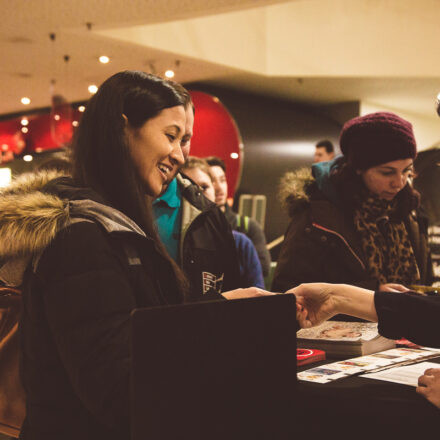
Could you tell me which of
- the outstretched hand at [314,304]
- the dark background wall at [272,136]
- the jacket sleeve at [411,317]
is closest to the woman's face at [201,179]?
the outstretched hand at [314,304]

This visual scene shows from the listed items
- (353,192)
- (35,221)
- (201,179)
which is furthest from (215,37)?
(35,221)

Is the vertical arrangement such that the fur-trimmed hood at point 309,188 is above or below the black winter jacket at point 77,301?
above

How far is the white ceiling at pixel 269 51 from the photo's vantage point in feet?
18.9

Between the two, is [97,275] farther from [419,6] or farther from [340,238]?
[419,6]

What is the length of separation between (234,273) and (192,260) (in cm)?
21

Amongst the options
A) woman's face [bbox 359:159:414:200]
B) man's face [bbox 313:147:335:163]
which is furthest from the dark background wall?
woman's face [bbox 359:159:414:200]

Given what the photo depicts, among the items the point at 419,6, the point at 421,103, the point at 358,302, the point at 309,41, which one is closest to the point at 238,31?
the point at 309,41

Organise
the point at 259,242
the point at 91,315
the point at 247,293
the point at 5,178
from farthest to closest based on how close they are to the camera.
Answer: the point at 259,242 < the point at 5,178 < the point at 247,293 < the point at 91,315

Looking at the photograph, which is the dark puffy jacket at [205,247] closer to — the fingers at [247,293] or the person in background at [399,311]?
the fingers at [247,293]

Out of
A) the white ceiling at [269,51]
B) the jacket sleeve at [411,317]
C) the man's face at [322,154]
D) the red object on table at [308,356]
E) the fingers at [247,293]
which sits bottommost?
the red object on table at [308,356]

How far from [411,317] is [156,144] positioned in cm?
75

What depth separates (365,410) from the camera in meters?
1.09

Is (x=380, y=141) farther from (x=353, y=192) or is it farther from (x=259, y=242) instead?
(x=259, y=242)

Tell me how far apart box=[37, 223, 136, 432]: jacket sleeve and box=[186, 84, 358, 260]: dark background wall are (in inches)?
237
